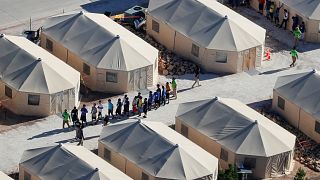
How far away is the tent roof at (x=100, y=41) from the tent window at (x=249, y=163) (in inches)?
458

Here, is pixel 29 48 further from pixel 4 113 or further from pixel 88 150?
pixel 88 150

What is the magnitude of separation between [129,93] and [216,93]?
5.74m

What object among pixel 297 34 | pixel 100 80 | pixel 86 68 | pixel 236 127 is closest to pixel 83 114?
pixel 100 80

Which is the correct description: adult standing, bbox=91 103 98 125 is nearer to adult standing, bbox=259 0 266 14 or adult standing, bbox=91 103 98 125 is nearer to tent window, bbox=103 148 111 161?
tent window, bbox=103 148 111 161

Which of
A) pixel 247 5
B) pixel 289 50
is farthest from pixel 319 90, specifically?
pixel 247 5

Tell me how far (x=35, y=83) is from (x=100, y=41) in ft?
21.2

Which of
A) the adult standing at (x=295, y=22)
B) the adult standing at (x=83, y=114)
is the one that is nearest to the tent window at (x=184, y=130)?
the adult standing at (x=83, y=114)

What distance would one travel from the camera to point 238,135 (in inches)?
3091

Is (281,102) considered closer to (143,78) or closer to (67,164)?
(143,78)

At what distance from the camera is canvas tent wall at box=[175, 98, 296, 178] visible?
77.8 metres

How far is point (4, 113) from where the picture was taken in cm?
8250

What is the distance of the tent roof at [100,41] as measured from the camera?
85.7 metres

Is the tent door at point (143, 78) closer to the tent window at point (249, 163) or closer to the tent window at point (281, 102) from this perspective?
the tent window at point (281, 102)

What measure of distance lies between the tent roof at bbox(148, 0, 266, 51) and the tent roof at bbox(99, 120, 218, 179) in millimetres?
12265
